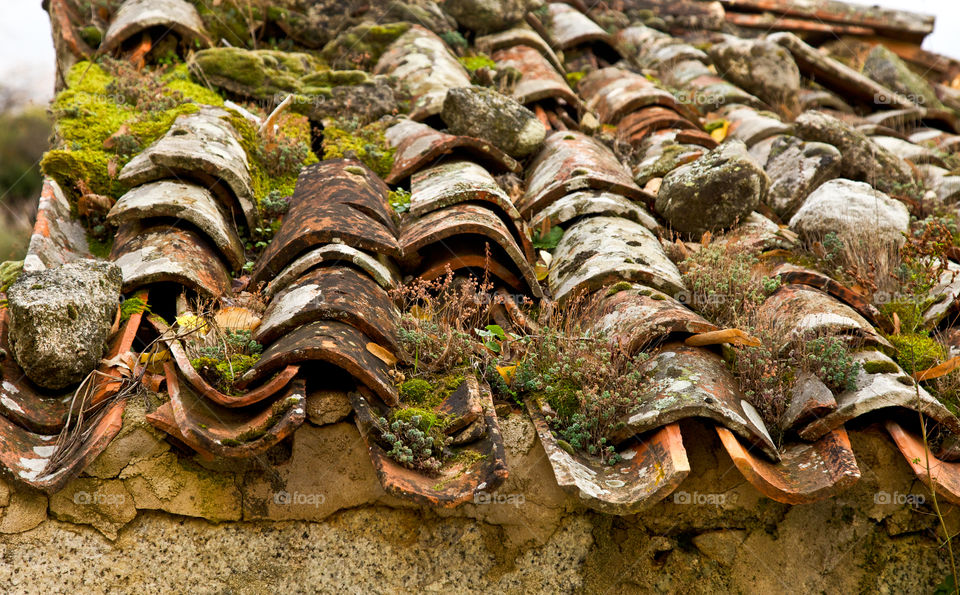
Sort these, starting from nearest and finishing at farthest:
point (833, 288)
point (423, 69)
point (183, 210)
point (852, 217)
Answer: point (183, 210) < point (833, 288) < point (852, 217) < point (423, 69)

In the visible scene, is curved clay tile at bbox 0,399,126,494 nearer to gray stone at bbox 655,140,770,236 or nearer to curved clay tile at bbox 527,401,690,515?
curved clay tile at bbox 527,401,690,515

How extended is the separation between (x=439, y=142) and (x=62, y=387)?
303cm

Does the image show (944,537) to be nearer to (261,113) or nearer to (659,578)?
(659,578)

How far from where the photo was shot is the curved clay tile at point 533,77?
715cm

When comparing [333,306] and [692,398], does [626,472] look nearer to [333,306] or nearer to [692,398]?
[692,398]

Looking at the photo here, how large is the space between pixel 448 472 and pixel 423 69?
518 centimetres

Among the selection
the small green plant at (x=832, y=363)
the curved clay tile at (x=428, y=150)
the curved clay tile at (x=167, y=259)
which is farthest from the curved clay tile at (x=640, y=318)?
the curved clay tile at (x=167, y=259)

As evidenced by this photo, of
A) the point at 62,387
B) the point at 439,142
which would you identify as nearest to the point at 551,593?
the point at 62,387

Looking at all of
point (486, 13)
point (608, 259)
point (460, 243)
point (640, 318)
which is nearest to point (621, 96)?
point (486, 13)

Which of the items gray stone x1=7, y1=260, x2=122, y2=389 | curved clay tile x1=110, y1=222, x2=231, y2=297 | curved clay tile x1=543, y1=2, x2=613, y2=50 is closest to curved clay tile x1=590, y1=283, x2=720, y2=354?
curved clay tile x1=110, y1=222, x2=231, y2=297

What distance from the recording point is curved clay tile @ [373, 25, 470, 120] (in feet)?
21.6

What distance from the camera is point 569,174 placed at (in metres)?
5.32

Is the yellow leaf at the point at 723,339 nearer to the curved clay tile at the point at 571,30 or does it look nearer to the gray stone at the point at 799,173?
the gray stone at the point at 799,173

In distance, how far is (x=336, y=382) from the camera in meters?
3.33
